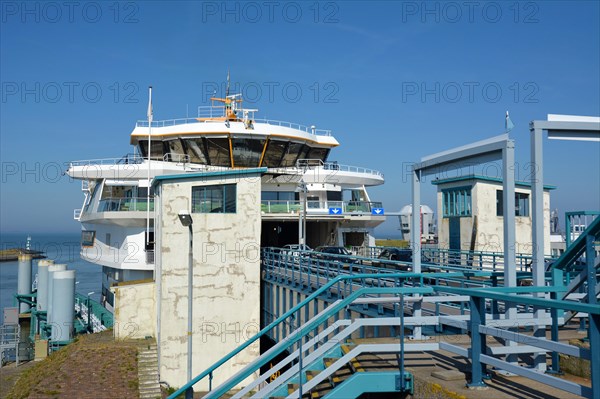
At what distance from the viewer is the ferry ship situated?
26.9 metres

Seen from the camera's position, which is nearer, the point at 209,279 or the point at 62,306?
the point at 209,279

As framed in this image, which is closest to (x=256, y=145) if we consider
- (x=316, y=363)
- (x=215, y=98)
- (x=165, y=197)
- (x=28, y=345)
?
(x=215, y=98)

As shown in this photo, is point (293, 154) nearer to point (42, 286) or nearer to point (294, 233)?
point (294, 233)

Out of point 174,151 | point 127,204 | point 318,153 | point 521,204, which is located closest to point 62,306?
point 127,204

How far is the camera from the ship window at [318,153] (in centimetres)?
3458

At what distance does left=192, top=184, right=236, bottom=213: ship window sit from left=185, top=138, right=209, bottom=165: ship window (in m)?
10.6

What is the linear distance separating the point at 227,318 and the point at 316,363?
1349 centimetres

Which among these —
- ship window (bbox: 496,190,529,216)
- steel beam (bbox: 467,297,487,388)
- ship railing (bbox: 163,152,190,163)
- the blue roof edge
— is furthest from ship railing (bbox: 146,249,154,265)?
steel beam (bbox: 467,297,487,388)

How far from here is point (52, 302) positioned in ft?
92.2

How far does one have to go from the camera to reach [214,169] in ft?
101

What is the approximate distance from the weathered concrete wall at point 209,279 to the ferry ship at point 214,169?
19.2 ft

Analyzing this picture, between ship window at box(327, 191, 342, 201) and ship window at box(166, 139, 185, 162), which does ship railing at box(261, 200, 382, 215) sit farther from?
ship window at box(166, 139, 185, 162)

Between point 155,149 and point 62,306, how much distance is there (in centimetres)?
953

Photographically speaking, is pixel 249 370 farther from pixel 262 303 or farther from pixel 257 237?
pixel 262 303
